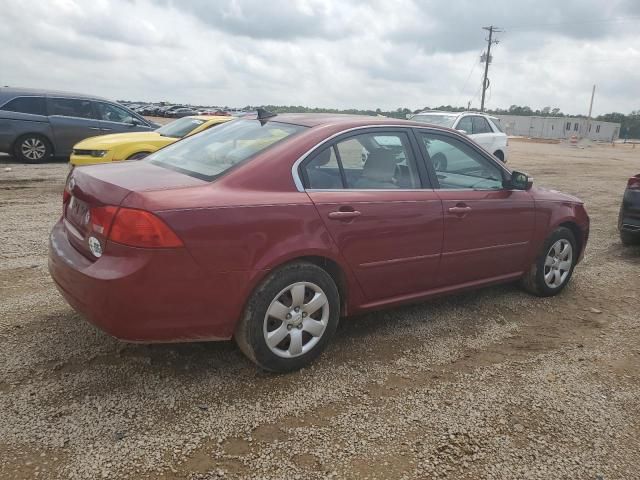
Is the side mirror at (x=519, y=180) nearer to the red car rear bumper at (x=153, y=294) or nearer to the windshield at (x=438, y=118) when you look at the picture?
the red car rear bumper at (x=153, y=294)

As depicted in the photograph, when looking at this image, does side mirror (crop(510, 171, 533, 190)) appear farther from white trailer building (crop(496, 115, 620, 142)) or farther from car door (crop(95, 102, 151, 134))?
white trailer building (crop(496, 115, 620, 142))

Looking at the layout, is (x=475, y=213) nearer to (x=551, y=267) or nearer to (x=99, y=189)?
(x=551, y=267)

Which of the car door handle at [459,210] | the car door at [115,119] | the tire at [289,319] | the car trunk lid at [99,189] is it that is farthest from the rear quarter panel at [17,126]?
the car door handle at [459,210]

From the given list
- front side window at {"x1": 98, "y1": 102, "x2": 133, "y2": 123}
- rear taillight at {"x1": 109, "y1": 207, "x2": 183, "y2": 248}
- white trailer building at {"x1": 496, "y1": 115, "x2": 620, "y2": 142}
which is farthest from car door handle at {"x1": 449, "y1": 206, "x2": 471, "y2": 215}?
white trailer building at {"x1": 496, "y1": 115, "x2": 620, "y2": 142}

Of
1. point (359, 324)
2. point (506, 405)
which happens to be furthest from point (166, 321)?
point (506, 405)

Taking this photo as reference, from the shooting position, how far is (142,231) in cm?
271

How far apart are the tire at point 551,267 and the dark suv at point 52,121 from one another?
974cm

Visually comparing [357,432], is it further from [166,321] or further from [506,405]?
[166,321]

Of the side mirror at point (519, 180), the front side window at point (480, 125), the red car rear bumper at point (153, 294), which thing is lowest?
the red car rear bumper at point (153, 294)

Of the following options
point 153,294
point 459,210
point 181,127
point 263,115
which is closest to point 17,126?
point 181,127

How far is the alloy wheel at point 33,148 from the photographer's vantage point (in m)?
12.0

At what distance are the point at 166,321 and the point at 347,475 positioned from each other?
3.95ft

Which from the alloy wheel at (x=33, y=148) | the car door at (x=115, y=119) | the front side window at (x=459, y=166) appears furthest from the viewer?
the car door at (x=115, y=119)

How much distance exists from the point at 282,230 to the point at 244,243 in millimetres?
248
